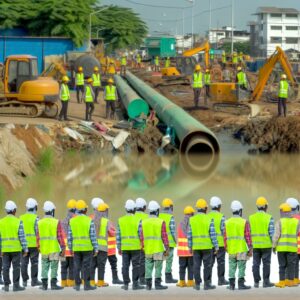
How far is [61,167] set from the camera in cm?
2789

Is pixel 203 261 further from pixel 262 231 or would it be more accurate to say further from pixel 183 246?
pixel 262 231

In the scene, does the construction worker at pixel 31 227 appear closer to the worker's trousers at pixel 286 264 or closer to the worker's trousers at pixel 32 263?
the worker's trousers at pixel 32 263

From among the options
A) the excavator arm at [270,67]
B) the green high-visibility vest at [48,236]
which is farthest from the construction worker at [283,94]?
the green high-visibility vest at [48,236]

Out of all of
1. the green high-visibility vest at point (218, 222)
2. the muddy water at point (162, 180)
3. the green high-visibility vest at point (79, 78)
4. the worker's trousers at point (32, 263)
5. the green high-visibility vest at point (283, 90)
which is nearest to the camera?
the green high-visibility vest at point (218, 222)

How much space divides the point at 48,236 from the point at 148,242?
1549mm

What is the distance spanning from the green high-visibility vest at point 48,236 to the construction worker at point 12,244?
271mm

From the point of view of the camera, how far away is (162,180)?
26.2 m

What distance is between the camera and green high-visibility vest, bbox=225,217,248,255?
1328 centimetres

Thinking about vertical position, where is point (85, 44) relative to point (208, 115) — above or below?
above

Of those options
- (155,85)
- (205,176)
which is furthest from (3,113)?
(155,85)

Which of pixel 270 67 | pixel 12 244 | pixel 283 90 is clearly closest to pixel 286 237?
pixel 12 244

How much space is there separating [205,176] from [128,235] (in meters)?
13.8

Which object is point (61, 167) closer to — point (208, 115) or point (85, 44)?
point (208, 115)

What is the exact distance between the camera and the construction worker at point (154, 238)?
13.3 metres
